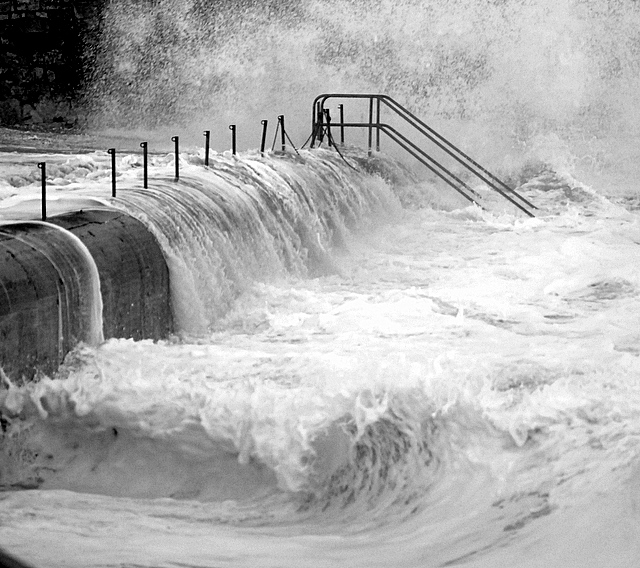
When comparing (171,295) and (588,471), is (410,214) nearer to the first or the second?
(171,295)

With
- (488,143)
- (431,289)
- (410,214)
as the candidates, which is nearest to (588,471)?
(431,289)

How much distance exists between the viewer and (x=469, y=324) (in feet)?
24.9

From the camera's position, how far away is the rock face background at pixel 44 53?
24.6 m

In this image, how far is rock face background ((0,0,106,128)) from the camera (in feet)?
80.7

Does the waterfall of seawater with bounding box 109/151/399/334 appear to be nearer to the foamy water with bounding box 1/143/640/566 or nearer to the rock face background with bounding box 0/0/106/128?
the foamy water with bounding box 1/143/640/566

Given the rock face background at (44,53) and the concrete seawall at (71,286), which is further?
the rock face background at (44,53)

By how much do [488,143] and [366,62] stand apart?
363 cm

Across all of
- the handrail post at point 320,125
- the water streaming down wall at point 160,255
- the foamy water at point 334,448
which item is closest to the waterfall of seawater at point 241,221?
the water streaming down wall at point 160,255

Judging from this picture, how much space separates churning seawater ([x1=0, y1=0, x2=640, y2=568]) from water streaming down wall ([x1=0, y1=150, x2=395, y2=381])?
0.13ft

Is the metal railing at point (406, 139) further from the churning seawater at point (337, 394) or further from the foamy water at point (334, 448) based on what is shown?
the foamy water at point (334, 448)

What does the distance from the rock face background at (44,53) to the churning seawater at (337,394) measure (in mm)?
11573

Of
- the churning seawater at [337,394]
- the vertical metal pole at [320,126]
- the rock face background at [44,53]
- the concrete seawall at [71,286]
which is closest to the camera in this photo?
the churning seawater at [337,394]

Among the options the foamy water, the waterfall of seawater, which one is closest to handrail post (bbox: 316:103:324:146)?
the waterfall of seawater

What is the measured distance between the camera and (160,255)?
7059mm
